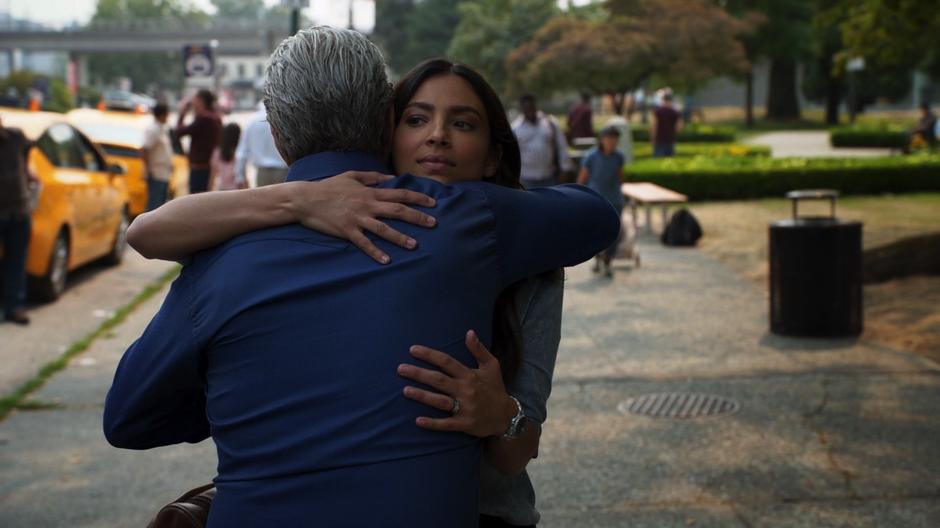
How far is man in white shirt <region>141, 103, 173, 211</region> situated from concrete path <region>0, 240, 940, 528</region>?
5.78 metres

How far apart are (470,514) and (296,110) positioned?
0.72 m

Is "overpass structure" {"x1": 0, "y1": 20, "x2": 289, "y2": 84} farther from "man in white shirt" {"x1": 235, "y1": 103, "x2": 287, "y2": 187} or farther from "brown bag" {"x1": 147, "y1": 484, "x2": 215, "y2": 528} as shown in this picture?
"brown bag" {"x1": 147, "y1": 484, "x2": 215, "y2": 528}

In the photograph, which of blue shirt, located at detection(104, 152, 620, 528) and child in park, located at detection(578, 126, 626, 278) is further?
child in park, located at detection(578, 126, 626, 278)

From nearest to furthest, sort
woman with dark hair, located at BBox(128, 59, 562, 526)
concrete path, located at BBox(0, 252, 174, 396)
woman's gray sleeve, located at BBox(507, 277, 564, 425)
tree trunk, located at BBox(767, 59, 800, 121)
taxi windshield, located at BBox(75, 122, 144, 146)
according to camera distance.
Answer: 1. woman with dark hair, located at BBox(128, 59, 562, 526)
2. woman's gray sleeve, located at BBox(507, 277, 564, 425)
3. concrete path, located at BBox(0, 252, 174, 396)
4. taxi windshield, located at BBox(75, 122, 144, 146)
5. tree trunk, located at BBox(767, 59, 800, 121)

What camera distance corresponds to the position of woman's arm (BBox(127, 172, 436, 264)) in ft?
6.72

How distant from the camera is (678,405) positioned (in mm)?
7406

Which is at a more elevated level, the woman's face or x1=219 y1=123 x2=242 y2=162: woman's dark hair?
the woman's face

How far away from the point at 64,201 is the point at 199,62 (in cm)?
1321

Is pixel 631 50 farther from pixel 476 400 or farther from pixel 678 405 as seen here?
pixel 476 400

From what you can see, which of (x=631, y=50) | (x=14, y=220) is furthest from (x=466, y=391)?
(x=631, y=50)

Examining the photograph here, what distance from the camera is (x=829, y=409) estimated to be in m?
7.11

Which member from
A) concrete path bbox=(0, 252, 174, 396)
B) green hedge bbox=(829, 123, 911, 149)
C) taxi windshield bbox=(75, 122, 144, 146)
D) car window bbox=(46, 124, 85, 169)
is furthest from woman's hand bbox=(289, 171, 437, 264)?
green hedge bbox=(829, 123, 911, 149)

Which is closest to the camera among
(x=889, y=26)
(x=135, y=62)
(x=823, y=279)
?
(x=823, y=279)

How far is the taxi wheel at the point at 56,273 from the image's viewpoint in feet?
37.4
